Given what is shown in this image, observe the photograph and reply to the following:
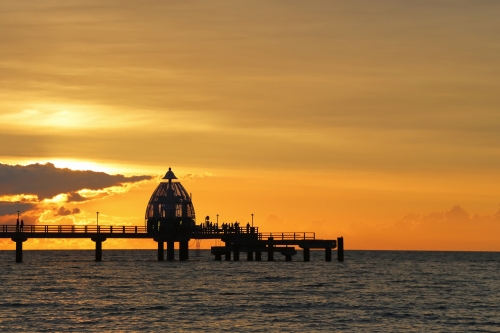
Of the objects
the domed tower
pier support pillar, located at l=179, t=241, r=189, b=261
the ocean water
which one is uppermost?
the domed tower

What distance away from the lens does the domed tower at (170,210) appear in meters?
110

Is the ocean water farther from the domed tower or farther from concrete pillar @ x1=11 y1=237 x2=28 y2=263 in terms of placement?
the domed tower

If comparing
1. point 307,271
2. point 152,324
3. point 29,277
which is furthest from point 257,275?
point 152,324

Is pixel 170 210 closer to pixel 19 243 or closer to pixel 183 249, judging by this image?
pixel 183 249

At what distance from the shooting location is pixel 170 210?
110750mm

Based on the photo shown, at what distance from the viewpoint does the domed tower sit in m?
110

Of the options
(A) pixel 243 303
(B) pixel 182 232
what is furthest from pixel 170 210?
(A) pixel 243 303

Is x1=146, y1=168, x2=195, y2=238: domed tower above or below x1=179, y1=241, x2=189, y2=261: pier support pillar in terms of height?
above

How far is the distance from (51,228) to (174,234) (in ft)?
49.7

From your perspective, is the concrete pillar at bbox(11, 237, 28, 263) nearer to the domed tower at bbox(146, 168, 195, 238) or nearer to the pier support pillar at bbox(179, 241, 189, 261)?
the domed tower at bbox(146, 168, 195, 238)

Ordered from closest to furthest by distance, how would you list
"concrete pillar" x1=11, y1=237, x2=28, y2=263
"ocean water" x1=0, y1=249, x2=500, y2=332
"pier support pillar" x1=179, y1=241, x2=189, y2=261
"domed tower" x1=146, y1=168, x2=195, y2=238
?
"ocean water" x1=0, y1=249, x2=500, y2=332, "concrete pillar" x1=11, y1=237, x2=28, y2=263, "domed tower" x1=146, y1=168, x2=195, y2=238, "pier support pillar" x1=179, y1=241, x2=189, y2=261

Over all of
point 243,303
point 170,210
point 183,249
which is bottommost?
point 243,303

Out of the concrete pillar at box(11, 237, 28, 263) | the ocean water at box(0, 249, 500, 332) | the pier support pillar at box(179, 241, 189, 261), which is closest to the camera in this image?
the ocean water at box(0, 249, 500, 332)

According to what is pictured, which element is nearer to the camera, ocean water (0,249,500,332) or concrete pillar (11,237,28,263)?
ocean water (0,249,500,332)
